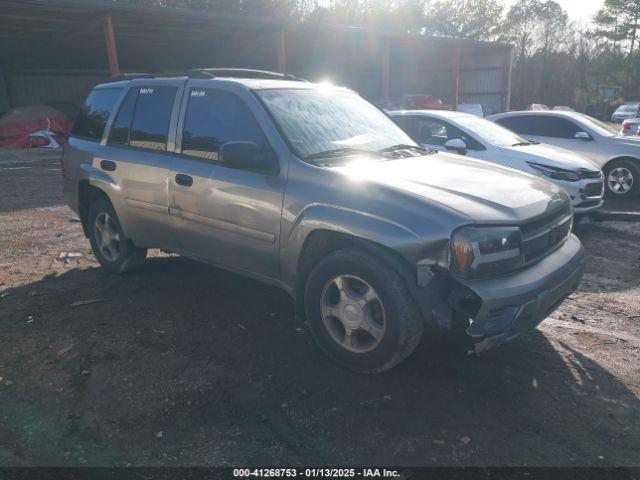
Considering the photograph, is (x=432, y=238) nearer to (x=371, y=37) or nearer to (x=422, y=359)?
(x=422, y=359)

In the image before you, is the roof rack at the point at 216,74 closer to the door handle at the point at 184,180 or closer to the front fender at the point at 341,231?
the door handle at the point at 184,180

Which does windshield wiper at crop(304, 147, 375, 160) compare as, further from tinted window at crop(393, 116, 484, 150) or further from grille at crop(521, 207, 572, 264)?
tinted window at crop(393, 116, 484, 150)

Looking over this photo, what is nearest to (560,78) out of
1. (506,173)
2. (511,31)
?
(511,31)

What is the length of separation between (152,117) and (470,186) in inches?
113

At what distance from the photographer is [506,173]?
13.1 feet

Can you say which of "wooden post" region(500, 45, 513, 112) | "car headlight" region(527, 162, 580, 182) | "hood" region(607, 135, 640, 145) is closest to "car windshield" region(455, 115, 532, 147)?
"car headlight" region(527, 162, 580, 182)

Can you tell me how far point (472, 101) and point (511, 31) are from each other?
3578cm

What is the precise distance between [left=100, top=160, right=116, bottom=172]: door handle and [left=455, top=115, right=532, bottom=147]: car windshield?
5.17 m

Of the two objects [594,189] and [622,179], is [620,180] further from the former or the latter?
[594,189]

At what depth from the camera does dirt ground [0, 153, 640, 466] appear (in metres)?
2.70

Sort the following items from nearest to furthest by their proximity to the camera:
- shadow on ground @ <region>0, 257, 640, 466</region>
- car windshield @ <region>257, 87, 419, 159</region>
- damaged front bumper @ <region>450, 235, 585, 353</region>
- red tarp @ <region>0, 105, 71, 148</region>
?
1. shadow on ground @ <region>0, 257, 640, 466</region>
2. damaged front bumper @ <region>450, 235, 585, 353</region>
3. car windshield @ <region>257, 87, 419, 159</region>
4. red tarp @ <region>0, 105, 71, 148</region>

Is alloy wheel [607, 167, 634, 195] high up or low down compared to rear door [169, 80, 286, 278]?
down

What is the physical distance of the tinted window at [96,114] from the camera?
16.9ft

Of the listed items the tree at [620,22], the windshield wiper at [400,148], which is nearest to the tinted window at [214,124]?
the windshield wiper at [400,148]
